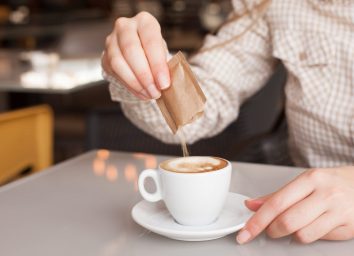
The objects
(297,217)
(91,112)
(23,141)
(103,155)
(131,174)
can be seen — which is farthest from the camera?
(91,112)

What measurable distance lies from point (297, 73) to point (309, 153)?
161mm

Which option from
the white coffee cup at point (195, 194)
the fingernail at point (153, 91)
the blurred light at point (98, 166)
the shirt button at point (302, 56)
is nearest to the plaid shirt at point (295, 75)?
the shirt button at point (302, 56)

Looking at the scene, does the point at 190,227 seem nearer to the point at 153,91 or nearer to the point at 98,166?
the point at 153,91

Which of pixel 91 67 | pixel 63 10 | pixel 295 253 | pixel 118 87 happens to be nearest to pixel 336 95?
pixel 118 87

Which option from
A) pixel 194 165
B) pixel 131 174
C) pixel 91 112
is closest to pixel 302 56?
pixel 131 174

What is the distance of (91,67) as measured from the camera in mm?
2258

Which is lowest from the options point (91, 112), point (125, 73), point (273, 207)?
point (91, 112)

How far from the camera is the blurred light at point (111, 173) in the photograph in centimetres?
97

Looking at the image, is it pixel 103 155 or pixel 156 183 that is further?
pixel 103 155

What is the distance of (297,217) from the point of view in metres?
0.67

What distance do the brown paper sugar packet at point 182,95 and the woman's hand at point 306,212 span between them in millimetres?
136

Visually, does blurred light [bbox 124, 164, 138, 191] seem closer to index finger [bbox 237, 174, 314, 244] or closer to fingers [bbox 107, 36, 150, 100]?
fingers [bbox 107, 36, 150, 100]

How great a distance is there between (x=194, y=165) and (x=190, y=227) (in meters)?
0.08

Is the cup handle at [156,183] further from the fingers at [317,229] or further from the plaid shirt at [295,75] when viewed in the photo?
the plaid shirt at [295,75]
